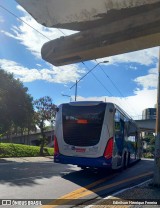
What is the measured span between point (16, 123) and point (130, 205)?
2609 cm

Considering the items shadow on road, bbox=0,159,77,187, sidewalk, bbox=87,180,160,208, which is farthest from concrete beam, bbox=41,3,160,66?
shadow on road, bbox=0,159,77,187

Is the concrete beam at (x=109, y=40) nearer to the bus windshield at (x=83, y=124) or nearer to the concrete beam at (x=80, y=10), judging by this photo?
the concrete beam at (x=80, y=10)

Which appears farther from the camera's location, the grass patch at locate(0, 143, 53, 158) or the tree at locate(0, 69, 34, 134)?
the grass patch at locate(0, 143, 53, 158)

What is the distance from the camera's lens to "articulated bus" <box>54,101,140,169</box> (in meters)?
13.3

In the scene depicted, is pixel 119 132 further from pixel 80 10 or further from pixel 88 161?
pixel 80 10

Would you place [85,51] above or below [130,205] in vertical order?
above

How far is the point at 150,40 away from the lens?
2.98 meters

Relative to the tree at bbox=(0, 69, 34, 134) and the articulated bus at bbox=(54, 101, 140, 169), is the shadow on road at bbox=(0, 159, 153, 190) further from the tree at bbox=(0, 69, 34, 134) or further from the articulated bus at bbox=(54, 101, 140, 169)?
the tree at bbox=(0, 69, 34, 134)

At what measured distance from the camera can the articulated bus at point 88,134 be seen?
1330 centimetres

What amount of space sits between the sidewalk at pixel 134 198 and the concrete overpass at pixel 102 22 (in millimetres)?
4405

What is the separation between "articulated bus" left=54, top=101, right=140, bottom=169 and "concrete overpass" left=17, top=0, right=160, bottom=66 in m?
10.3

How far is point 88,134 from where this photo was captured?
1371 cm

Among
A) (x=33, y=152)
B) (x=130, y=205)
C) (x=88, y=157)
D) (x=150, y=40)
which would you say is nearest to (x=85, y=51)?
(x=150, y=40)

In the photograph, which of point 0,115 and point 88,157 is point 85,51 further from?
point 0,115
